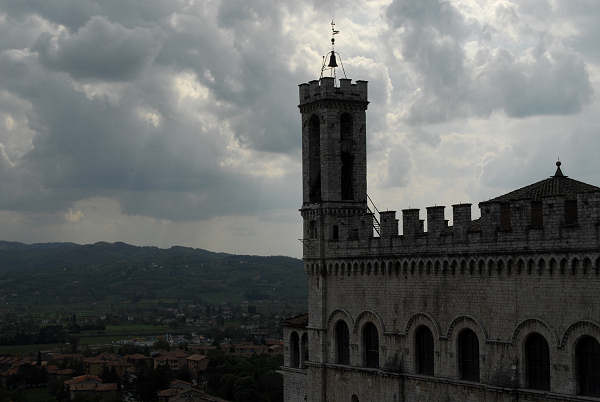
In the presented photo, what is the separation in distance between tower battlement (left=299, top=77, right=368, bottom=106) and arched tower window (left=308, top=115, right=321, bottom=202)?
1287 millimetres

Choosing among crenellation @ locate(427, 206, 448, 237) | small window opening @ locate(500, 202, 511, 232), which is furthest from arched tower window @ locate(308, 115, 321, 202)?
small window opening @ locate(500, 202, 511, 232)

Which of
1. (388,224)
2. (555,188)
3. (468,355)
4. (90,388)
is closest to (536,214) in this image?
(555,188)

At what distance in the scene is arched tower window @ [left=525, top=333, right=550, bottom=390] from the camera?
31.7 meters

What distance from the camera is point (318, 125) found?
150 feet

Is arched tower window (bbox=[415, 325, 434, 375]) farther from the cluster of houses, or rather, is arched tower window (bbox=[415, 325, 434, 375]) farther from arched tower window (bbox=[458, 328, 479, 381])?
the cluster of houses

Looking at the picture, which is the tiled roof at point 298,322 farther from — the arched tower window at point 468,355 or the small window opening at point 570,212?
the small window opening at point 570,212

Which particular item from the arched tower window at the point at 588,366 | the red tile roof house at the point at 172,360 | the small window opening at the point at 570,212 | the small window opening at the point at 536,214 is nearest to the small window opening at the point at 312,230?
the small window opening at the point at 536,214

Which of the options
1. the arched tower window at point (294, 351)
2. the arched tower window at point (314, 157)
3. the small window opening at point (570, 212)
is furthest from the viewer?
the arched tower window at point (294, 351)

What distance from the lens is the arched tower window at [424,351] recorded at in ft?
123

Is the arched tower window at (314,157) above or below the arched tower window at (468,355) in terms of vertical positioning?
above

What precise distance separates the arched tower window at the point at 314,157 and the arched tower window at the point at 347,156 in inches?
50.1

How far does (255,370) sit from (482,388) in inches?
3784

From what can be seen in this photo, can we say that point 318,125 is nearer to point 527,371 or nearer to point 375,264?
point 375,264

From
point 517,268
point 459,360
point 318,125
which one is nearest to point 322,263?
point 318,125
